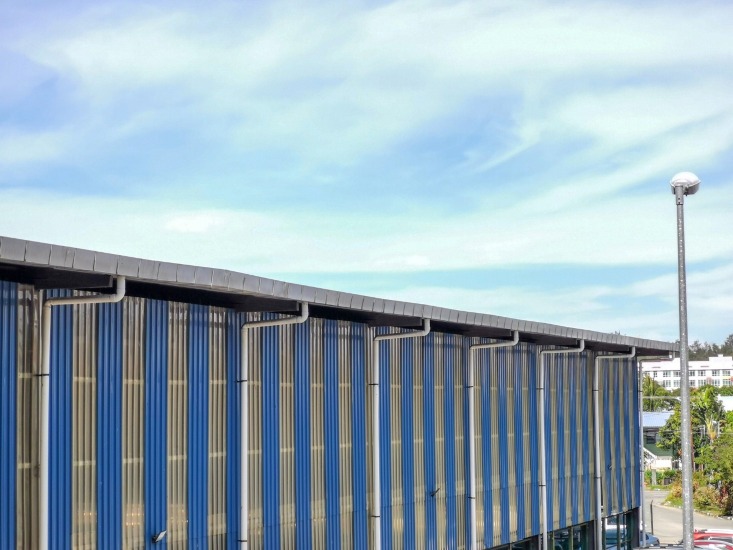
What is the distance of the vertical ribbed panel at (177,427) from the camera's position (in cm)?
1606

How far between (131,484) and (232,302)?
144 inches

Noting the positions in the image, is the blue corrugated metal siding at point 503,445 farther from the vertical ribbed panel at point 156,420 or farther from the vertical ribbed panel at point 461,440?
the vertical ribbed panel at point 156,420

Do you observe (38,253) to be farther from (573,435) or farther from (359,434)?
(573,435)

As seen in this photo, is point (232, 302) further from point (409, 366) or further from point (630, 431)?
point (630, 431)

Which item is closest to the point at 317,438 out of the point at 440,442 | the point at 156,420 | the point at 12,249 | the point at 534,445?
the point at 156,420

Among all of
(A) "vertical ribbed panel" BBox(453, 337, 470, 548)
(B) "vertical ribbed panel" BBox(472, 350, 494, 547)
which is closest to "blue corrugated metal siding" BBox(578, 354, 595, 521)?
(B) "vertical ribbed panel" BBox(472, 350, 494, 547)

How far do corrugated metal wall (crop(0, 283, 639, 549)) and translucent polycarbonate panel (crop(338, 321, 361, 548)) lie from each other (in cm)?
4

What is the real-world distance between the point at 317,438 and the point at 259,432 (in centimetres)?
190

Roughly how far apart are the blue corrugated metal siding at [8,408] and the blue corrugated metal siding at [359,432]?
858 cm

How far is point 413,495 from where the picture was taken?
2262 centimetres

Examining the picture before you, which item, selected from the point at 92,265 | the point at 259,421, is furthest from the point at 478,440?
the point at 92,265

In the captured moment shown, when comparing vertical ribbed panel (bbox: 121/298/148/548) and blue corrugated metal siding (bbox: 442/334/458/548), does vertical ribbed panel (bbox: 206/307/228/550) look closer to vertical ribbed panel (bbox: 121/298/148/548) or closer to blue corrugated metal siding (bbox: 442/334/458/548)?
vertical ribbed panel (bbox: 121/298/148/548)

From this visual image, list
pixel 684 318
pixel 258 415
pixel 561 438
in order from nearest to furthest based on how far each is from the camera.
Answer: pixel 684 318
pixel 258 415
pixel 561 438

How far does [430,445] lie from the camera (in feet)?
76.7
